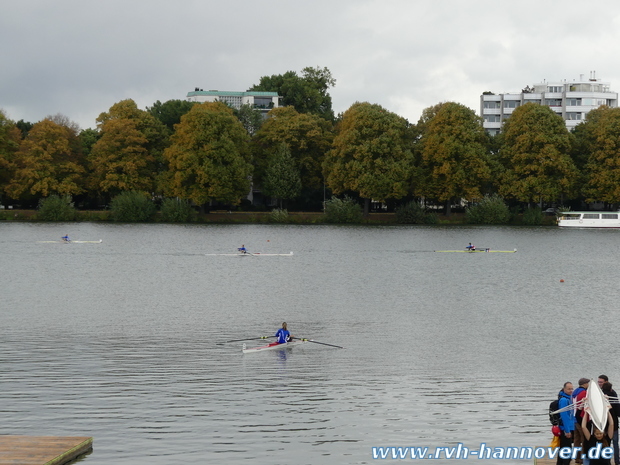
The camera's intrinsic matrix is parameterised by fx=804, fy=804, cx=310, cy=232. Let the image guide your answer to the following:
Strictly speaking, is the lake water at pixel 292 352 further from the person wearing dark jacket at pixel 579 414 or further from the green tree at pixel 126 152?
the green tree at pixel 126 152

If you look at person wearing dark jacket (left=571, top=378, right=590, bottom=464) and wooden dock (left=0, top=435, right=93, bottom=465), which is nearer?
person wearing dark jacket (left=571, top=378, right=590, bottom=464)

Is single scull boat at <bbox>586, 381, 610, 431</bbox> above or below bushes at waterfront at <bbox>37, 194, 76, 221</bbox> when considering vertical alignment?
below

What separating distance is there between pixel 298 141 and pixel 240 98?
62.3m

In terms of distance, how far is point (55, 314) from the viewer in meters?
44.1

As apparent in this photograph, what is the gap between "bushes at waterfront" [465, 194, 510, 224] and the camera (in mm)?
122562

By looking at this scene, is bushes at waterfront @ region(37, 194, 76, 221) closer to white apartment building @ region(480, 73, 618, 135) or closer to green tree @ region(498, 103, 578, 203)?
green tree @ region(498, 103, 578, 203)

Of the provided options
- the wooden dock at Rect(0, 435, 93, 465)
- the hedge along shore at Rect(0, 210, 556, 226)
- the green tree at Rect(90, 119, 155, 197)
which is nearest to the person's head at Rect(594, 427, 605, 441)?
the wooden dock at Rect(0, 435, 93, 465)

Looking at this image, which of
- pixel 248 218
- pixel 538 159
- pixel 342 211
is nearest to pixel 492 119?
pixel 538 159

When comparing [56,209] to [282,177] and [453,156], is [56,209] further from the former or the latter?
[453,156]

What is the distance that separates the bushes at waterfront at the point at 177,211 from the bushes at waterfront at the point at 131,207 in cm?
207

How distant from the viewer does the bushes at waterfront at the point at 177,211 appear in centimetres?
12425

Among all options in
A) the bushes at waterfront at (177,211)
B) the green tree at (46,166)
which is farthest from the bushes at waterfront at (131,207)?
the green tree at (46,166)

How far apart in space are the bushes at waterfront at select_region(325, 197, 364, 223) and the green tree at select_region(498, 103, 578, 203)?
888 inches

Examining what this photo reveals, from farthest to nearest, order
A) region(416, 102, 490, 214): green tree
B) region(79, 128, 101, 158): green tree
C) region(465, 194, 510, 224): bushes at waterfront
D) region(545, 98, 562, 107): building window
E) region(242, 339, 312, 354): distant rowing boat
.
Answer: region(545, 98, 562, 107): building window, region(79, 128, 101, 158): green tree, region(465, 194, 510, 224): bushes at waterfront, region(416, 102, 490, 214): green tree, region(242, 339, 312, 354): distant rowing boat
